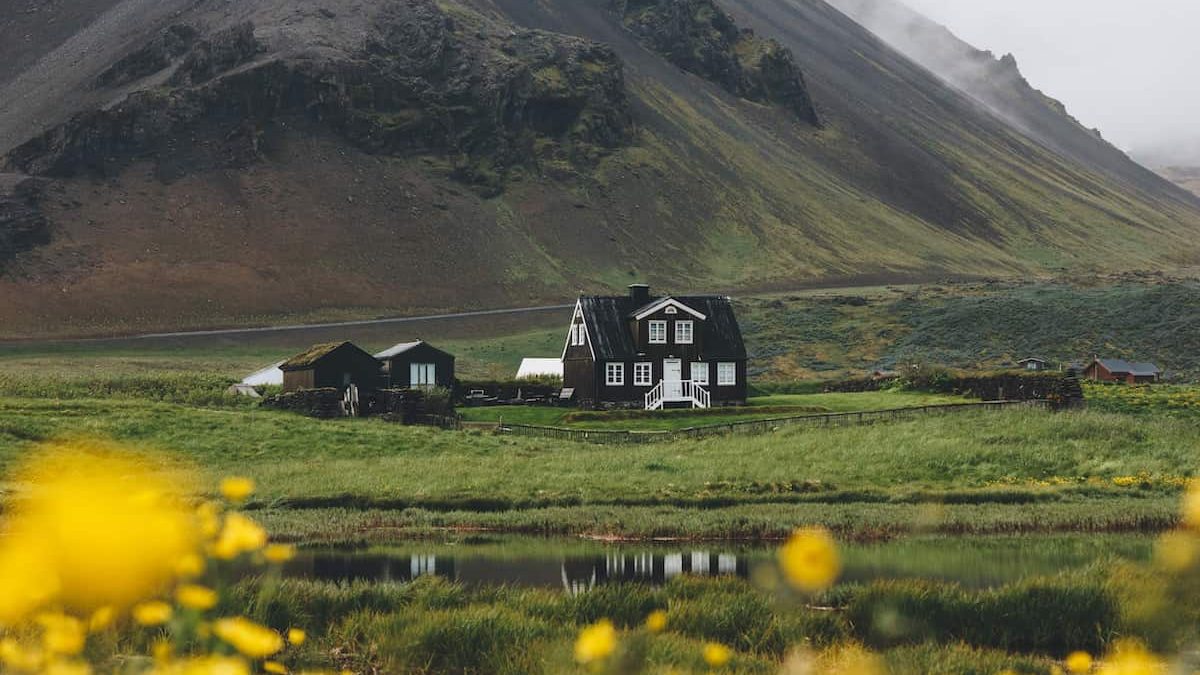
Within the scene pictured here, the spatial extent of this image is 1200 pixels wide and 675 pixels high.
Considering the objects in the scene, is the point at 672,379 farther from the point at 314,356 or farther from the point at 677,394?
the point at 314,356

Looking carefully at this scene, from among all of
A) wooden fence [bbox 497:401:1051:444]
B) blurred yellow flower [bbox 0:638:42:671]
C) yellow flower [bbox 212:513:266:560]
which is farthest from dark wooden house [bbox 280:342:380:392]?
yellow flower [bbox 212:513:266:560]

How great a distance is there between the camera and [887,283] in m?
180

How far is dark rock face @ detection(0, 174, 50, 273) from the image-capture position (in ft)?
462

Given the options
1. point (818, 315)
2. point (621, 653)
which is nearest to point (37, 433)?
point (621, 653)

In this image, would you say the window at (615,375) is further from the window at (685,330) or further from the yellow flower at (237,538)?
the yellow flower at (237,538)

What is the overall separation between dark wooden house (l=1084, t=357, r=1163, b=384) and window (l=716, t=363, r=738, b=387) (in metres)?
22.9

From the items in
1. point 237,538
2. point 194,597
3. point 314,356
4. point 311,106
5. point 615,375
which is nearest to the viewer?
point 237,538

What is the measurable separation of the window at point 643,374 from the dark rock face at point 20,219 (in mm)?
92337

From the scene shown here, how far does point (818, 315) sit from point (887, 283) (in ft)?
182

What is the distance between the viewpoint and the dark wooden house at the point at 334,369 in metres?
70.6

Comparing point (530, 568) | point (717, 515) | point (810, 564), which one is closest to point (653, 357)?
point (717, 515)

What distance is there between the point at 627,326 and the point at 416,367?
1302 centimetres

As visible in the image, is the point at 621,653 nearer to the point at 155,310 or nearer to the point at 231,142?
the point at 155,310

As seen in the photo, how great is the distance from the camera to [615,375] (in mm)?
72875
